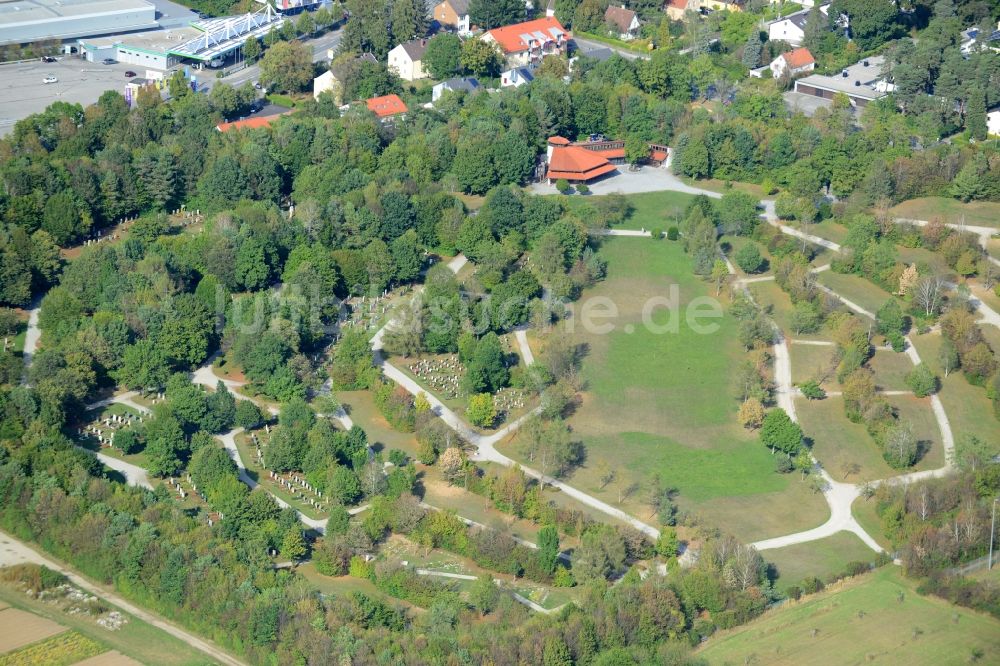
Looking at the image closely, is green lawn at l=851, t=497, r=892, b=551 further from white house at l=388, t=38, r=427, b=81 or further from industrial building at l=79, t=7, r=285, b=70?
industrial building at l=79, t=7, r=285, b=70

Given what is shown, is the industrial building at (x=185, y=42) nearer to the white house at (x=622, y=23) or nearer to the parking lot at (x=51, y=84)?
the parking lot at (x=51, y=84)

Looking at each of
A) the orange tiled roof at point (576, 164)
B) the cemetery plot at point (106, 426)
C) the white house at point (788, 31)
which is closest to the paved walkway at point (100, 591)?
the cemetery plot at point (106, 426)

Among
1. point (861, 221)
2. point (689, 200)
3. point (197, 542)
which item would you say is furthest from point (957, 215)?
point (197, 542)

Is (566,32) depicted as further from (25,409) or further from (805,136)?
(25,409)

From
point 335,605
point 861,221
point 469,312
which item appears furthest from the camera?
point 861,221

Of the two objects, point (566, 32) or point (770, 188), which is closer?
point (770, 188)

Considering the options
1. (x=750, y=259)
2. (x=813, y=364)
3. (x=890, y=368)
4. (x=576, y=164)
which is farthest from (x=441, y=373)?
(x=576, y=164)

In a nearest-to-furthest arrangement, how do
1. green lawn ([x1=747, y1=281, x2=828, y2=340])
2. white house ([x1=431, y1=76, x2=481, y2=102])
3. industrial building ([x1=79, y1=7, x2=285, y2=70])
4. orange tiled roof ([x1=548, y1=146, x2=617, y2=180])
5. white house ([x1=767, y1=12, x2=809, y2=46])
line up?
green lawn ([x1=747, y1=281, x2=828, y2=340])
orange tiled roof ([x1=548, y1=146, x2=617, y2=180])
white house ([x1=431, y1=76, x2=481, y2=102])
industrial building ([x1=79, y1=7, x2=285, y2=70])
white house ([x1=767, y1=12, x2=809, y2=46])

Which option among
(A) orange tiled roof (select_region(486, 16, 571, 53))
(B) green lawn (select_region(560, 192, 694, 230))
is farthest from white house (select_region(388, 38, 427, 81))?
(B) green lawn (select_region(560, 192, 694, 230))
